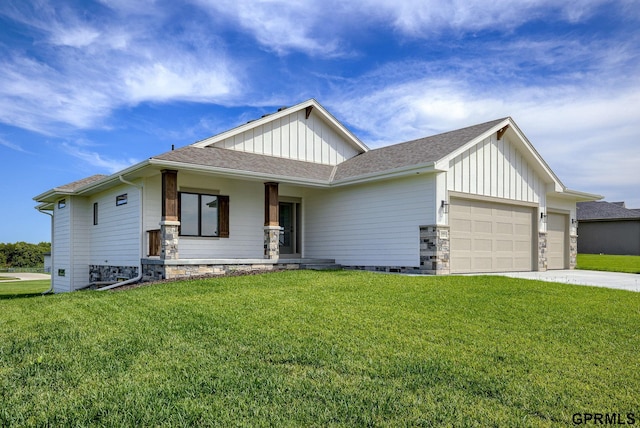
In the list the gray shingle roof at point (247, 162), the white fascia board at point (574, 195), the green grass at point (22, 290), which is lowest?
the green grass at point (22, 290)

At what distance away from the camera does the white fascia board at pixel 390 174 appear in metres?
12.0

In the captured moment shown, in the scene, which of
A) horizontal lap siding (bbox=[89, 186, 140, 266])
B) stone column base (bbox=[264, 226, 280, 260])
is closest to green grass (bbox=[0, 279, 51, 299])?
horizontal lap siding (bbox=[89, 186, 140, 266])

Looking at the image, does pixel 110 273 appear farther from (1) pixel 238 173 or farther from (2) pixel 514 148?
(2) pixel 514 148

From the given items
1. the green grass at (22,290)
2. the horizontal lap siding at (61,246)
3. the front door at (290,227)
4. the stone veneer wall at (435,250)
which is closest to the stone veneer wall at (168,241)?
the front door at (290,227)

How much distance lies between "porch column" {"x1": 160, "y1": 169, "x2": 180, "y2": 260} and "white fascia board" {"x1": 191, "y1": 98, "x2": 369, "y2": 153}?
2594 millimetres

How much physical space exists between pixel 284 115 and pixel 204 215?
4515 millimetres

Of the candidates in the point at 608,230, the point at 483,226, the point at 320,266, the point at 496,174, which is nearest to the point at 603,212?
the point at 608,230

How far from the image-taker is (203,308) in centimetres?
748

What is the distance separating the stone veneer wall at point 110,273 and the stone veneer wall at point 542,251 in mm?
12600

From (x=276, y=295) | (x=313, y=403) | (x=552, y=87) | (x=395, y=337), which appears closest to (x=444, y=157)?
(x=552, y=87)

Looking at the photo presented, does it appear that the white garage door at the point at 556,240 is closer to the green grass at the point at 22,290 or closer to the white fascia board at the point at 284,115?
the white fascia board at the point at 284,115

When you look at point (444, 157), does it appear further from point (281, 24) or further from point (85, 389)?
point (85, 389)

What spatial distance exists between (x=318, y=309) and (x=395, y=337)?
1741 millimetres

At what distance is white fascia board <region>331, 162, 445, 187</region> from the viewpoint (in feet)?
39.5
